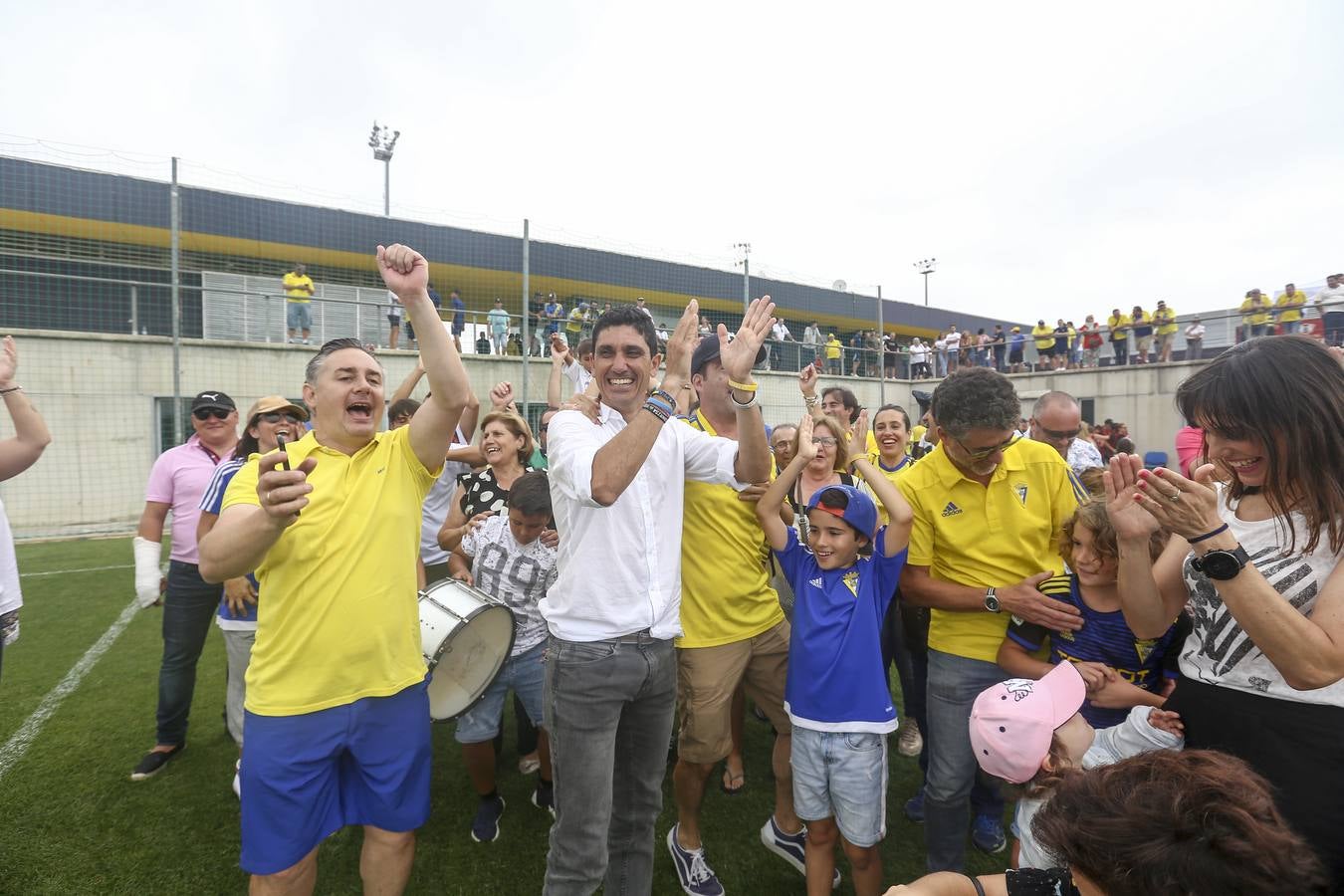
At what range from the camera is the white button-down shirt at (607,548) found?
86.7 inches

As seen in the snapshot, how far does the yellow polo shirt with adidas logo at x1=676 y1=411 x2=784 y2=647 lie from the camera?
2930 millimetres

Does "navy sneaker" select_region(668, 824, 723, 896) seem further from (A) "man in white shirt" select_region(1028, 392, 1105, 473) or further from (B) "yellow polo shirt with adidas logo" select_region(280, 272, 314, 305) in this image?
(B) "yellow polo shirt with adidas logo" select_region(280, 272, 314, 305)

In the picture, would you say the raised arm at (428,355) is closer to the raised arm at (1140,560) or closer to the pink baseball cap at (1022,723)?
the pink baseball cap at (1022,723)

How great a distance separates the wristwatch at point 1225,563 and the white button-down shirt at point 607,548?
1.53m

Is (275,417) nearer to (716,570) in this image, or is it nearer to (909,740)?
(716,570)

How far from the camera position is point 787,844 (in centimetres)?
300

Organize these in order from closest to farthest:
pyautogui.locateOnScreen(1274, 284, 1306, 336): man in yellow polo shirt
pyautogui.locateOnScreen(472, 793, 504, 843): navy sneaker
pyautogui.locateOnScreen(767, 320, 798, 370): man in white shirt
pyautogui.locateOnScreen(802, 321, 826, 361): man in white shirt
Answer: pyautogui.locateOnScreen(472, 793, 504, 843): navy sneaker, pyautogui.locateOnScreen(1274, 284, 1306, 336): man in yellow polo shirt, pyautogui.locateOnScreen(767, 320, 798, 370): man in white shirt, pyautogui.locateOnScreen(802, 321, 826, 361): man in white shirt

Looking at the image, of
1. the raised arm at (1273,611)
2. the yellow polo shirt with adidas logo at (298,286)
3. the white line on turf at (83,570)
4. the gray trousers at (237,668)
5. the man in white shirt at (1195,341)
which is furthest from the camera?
the man in white shirt at (1195,341)

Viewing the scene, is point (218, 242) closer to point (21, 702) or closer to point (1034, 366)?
point (21, 702)

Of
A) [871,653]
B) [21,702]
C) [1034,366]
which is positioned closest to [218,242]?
[21,702]

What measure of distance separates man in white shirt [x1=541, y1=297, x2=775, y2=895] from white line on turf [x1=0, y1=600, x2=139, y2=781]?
150 inches

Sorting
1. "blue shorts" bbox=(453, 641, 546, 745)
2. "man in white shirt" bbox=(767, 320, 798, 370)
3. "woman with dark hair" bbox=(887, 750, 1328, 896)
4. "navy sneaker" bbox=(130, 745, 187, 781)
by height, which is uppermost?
"man in white shirt" bbox=(767, 320, 798, 370)

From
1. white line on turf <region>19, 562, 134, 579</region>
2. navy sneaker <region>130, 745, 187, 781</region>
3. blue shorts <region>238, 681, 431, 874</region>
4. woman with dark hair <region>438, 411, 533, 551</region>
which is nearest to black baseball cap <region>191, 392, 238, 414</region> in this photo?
woman with dark hair <region>438, 411, 533, 551</region>

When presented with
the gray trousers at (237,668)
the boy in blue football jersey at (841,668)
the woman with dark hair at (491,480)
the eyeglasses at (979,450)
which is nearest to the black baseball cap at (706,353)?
Result: the boy in blue football jersey at (841,668)
